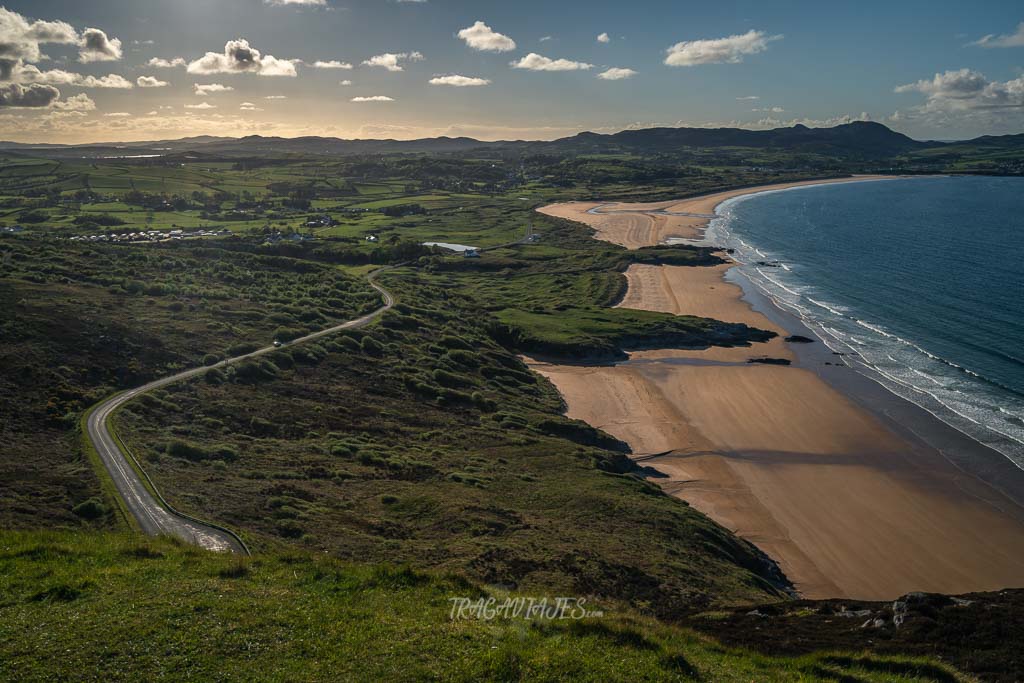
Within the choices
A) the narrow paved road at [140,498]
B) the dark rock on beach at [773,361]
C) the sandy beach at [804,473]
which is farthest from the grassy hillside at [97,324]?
the dark rock on beach at [773,361]

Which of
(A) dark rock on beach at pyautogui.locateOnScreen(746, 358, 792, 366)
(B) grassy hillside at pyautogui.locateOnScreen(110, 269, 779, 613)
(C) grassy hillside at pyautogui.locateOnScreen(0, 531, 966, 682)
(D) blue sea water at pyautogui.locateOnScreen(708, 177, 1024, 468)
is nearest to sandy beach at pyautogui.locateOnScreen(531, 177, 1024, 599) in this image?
(A) dark rock on beach at pyautogui.locateOnScreen(746, 358, 792, 366)

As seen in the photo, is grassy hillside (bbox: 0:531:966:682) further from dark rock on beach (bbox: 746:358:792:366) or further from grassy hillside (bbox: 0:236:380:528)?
dark rock on beach (bbox: 746:358:792:366)

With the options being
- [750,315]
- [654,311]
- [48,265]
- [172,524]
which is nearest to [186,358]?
[172,524]

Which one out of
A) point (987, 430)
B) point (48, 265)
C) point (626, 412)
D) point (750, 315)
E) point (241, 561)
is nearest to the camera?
point (241, 561)

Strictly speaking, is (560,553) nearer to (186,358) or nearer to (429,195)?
(186,358)

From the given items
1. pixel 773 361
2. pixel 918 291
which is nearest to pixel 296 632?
pixel 773 361

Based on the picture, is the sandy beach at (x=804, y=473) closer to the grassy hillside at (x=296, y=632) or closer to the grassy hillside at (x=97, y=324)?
the grassy hillside at (x=296, y=632)
